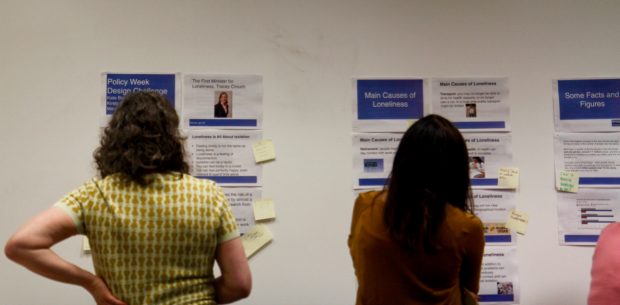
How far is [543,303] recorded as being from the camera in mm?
1721

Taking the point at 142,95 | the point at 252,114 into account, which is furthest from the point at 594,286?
the point at 142,95

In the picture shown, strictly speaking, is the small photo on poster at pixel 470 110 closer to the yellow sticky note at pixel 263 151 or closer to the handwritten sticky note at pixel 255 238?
the yellow sticky note at pixel 263 151

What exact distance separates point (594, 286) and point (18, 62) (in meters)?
2.22

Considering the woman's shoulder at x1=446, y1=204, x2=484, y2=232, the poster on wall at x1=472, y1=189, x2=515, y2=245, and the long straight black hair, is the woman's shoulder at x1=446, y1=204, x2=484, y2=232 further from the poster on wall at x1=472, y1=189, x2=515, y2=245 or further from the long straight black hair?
the poster on wall at x1=472, y1=189, x2=515, y2=245

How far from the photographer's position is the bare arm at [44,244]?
0.96 m

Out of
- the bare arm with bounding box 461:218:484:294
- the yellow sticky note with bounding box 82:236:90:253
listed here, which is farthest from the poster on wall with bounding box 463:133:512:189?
the yellow sticky note with bounding box 82:236:90:253

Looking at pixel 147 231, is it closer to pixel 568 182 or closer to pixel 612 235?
pixel 612 235

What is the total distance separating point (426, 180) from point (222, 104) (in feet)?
3.16

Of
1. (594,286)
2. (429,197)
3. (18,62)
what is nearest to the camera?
(429,197)

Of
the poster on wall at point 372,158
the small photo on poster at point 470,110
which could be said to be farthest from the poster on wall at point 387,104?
the small photo on poster at point 470,110

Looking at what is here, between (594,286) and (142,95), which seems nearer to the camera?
(142,95)

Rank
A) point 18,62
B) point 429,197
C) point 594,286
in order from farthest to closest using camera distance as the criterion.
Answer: point 18,62
point 594,286
point 429,197

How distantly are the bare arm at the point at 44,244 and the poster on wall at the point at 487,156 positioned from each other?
4.49ft

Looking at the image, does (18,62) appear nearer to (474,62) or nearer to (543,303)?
(474,62)
